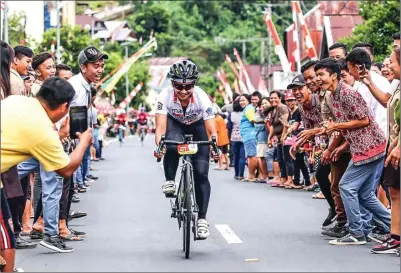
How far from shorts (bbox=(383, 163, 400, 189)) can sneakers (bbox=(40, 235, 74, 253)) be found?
341 centimetres

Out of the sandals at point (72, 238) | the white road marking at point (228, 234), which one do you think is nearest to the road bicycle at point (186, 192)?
the white road marking at point (228, 234)

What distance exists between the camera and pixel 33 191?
13.2 metres

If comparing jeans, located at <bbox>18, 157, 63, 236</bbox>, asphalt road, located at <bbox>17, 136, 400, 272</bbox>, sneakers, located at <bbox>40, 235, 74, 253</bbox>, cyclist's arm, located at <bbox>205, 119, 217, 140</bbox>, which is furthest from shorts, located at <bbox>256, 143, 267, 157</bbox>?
sneakers, located at <bbox>40, 235, 74, 253</bbox>

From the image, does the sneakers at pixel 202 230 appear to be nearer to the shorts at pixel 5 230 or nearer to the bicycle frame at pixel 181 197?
the bicycle frame at pixel 181 197

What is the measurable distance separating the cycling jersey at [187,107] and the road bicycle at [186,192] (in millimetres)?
409

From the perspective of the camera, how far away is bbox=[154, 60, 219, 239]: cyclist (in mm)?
11938

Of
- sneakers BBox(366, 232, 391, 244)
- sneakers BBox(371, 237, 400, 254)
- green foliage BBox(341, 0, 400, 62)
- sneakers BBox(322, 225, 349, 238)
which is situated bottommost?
sneakers BBox(322, 225, 349, 238)

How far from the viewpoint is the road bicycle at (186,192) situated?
11.2 m

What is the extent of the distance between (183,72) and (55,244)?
226 centimetres

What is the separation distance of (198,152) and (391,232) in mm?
2205

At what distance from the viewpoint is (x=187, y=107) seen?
12.2 meters

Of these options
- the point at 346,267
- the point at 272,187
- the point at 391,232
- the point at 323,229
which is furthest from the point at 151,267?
the point at 272,187

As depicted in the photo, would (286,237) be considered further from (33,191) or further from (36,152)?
(36,152)

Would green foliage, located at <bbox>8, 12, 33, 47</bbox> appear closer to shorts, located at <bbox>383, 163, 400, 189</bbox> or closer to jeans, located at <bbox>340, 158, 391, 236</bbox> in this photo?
jeans, located at <bbox>340, 158, 391, 236</bbox>
